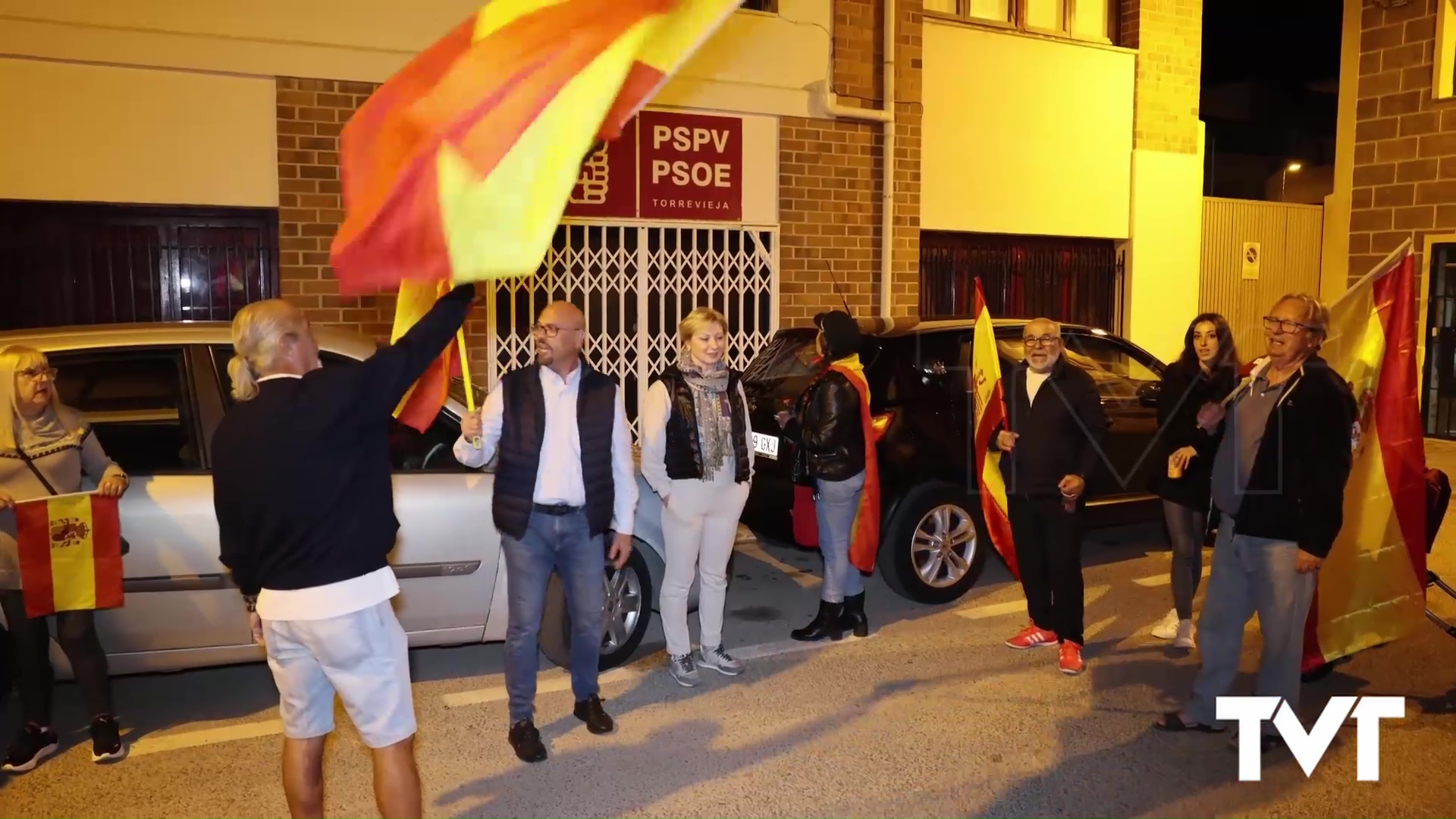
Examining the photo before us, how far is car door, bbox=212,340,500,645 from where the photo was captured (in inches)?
185

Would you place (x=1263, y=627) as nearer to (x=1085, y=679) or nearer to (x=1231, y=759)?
(x=1231, y=759)

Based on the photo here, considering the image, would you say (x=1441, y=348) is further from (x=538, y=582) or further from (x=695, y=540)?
(x=538, y=582)

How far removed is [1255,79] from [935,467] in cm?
1898

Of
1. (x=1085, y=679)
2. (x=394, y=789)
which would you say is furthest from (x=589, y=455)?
(x=1085, y=679)

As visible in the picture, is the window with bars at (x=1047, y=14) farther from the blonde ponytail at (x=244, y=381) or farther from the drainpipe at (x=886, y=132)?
the blonde ponytail at (x=244, y=381)

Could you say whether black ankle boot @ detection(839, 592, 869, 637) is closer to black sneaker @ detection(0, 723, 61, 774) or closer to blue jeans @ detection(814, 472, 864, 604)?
blue jeans @ detection(814, 472, 864, 604)

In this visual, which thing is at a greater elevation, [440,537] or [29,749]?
[440,537]

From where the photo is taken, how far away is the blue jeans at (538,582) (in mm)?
4250

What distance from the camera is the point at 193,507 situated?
4.38 metres

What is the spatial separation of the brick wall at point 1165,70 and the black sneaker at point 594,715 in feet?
32.9

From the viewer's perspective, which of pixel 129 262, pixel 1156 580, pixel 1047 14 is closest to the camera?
pixel 1156 580

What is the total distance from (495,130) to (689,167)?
22.2ft

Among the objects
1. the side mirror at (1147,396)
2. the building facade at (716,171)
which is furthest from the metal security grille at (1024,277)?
the side mirror at (1147,396)

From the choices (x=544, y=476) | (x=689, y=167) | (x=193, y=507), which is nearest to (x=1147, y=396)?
(x=689, y=167)
